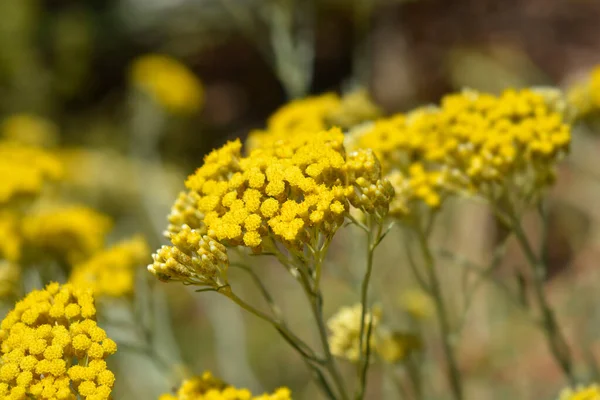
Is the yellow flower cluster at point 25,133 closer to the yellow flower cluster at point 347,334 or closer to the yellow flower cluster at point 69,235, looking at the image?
the yellow flower cluster at point 69,235

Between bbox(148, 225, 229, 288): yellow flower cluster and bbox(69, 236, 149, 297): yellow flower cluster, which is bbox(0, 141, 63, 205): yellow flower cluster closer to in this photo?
bbox(69, 236, 149, 297): yellow flower cluster

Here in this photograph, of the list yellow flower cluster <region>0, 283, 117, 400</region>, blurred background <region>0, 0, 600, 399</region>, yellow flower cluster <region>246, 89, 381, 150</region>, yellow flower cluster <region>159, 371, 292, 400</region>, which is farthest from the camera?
blurred background <region>0, 0, 600, 399</region>

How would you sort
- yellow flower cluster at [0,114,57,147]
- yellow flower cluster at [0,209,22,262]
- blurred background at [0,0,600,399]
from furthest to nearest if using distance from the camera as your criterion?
1. yellow flower cluster at [0,114,57,147]
2. blurred background at [0,0,600,399]
3. yellow flower cluster at [0,209,22,262]

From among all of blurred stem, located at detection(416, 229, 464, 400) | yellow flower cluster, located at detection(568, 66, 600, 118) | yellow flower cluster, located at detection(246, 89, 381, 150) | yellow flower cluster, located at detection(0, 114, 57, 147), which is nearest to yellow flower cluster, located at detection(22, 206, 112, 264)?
yellow flower cluster, located at detection(246, 89, 381, 150)

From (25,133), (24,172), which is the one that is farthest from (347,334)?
(25,133)

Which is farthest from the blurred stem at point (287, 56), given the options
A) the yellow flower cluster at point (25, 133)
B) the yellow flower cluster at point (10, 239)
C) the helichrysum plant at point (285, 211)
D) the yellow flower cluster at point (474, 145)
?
the yellow flower cluster at point (25, 133)

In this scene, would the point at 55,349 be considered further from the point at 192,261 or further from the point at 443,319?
the point at 443,319

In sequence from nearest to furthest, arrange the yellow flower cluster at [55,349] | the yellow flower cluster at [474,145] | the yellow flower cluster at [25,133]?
the yellow flower cluster at [55,349] → the yellow flower cluster at [474,145] → the yellow flower cluster at [25,133]
